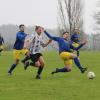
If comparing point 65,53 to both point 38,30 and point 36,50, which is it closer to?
point 36,50

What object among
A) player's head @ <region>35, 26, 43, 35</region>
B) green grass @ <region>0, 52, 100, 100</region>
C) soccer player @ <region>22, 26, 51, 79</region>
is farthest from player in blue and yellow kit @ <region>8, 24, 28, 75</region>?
green grass @ <region>0, 52, 100, 100</region>

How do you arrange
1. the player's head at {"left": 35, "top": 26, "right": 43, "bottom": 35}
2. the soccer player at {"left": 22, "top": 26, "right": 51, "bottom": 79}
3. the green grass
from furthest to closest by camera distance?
the soccer player at {"left": 22, "top": 26, "right": 51, "bottom": 79} → the player's head at {"left": 35, "top": 26, "right": 43, "bottom": 35} → the green grass

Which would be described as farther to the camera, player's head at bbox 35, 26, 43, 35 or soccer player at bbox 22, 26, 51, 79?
soccer player at bbox 22, 26, 51, 79

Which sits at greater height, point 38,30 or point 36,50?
point 38,30

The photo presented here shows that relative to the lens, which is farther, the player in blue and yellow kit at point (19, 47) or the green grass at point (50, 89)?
the player in blue and yellow kit at point (19, 47)

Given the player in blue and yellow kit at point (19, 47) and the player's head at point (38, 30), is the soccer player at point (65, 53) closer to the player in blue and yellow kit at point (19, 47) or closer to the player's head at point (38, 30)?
the player's head at point (38, 30)

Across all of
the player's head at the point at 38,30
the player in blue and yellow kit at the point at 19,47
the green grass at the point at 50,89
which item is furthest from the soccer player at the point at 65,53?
the player in blue and yellow kit at the point at 19,47

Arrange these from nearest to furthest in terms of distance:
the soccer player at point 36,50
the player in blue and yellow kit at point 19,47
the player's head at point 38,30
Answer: the player's head at point 38,30 < the soccer player at point 36,50 < the player in blue and yellow kit at point 19,47

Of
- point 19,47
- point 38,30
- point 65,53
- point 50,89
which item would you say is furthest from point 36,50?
point 50,89

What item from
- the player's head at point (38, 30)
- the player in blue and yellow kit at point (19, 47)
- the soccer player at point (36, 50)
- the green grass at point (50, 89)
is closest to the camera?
the green grass at point (50, 89)

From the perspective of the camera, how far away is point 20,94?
1284 centimetres

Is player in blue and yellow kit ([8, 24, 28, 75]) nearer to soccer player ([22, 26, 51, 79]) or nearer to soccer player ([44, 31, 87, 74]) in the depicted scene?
soccer player ([22, 26, 51, 79])

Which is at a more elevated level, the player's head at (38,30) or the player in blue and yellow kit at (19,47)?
the player's head at (38,30)

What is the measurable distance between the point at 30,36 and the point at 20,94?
4.53 m
